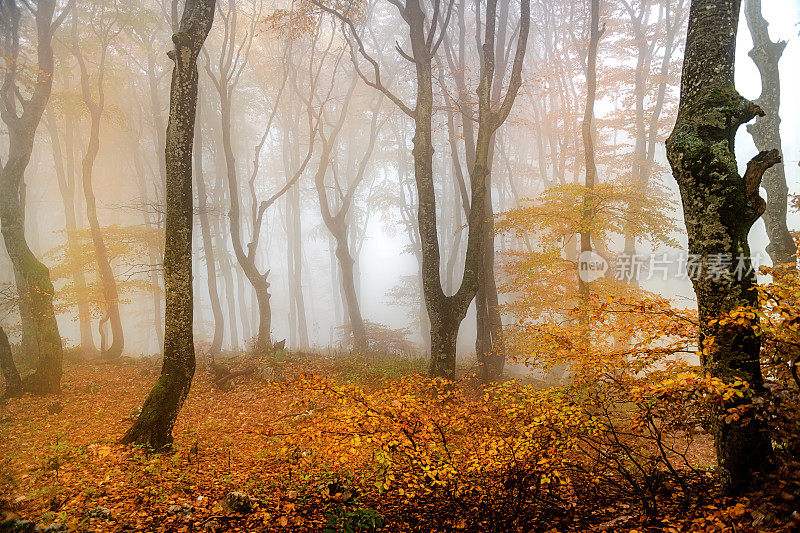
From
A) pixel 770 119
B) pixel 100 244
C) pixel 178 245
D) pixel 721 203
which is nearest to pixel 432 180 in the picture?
pixel 178 245

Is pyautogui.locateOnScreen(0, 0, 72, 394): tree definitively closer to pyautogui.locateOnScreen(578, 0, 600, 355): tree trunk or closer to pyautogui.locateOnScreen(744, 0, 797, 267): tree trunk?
pyautogui.locateOnScreen(578, 0, 600, 355): tree trunk

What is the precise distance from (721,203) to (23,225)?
46.1ft

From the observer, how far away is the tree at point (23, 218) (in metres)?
8.92

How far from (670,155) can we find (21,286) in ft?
48.5

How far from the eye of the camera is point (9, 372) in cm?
838

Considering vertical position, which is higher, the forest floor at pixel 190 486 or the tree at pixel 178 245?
the tree at pixel 178 245

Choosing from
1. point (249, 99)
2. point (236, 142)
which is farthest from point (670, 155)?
point (236, 142)

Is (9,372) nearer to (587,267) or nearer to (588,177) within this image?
(587,267)

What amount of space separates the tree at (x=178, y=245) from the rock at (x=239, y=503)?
2.38 m

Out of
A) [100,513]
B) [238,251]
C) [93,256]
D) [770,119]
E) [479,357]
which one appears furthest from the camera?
[93,256]

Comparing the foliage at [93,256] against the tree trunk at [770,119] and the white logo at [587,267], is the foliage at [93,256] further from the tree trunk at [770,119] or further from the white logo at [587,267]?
the tree trunk at [770,119]

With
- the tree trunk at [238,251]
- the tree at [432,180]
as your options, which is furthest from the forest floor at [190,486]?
the tree trunk at [238,251]

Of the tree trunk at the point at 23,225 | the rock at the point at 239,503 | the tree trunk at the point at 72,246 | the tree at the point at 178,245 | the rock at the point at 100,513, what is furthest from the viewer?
the tree trunk at the point at 72,246

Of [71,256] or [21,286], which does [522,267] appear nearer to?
[21,286]
